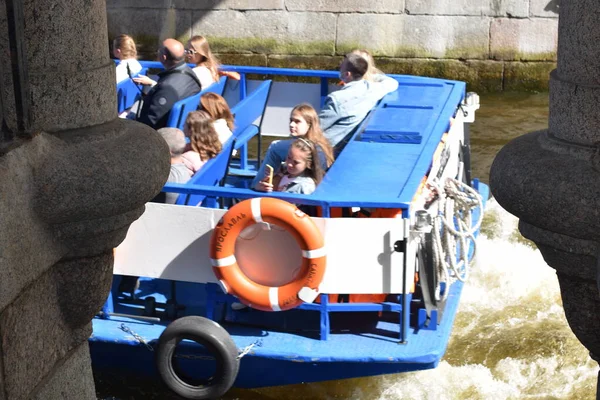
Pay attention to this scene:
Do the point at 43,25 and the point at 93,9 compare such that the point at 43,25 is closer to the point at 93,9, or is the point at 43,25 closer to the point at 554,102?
the point at 93,9

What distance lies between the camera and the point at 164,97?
24.0ft

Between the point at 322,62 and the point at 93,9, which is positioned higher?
the point at 93,9

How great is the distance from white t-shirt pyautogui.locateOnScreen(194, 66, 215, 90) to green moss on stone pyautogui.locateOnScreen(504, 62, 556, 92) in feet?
21.6

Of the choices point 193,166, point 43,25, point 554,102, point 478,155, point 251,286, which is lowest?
point 478,155

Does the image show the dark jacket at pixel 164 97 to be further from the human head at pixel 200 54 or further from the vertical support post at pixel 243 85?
the vertical support post at pixel 243 85

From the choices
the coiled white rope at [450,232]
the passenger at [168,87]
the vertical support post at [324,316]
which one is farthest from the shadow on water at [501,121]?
the vertical support post at [324,316]

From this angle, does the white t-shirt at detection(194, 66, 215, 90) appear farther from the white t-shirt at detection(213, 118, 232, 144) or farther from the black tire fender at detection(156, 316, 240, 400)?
the black tire fender at detection(156, 316, 240, 400)

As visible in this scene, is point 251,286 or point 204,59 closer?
point 251,286

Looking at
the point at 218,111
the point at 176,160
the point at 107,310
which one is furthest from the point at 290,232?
→ the point at 218,111

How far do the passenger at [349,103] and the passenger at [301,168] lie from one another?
1.31m

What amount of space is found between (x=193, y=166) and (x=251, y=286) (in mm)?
979

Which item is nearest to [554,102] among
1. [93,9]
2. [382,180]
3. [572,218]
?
[572,218]

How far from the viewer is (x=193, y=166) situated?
616 centimetres

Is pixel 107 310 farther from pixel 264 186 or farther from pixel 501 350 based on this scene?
pixel 501 350
